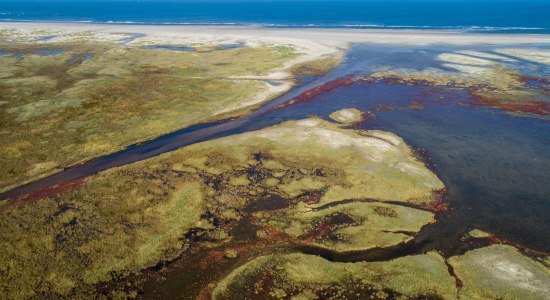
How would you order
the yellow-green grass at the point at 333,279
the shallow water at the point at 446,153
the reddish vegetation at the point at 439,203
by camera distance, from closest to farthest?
the yellow-green grass at the point at 333,279 → the shallow water at the point at 446,153 → the reddish vegetation at the point at 439,203

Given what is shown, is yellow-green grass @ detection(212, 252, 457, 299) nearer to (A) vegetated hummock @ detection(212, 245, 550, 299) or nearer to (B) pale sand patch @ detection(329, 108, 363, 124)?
(A) vegetated hummock @ detection(212, 245, 550, 299)

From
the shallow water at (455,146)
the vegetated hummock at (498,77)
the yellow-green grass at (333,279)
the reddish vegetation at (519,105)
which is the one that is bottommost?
the yellow-green grass at (333,279)

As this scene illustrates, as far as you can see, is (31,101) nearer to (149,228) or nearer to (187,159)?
(187,159)

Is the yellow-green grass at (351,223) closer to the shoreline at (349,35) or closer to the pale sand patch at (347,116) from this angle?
the pale sand patch at (347,116)

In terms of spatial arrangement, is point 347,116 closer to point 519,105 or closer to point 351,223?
point 351,223

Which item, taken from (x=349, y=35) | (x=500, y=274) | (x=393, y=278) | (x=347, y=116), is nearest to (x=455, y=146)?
(x=347, y=116)

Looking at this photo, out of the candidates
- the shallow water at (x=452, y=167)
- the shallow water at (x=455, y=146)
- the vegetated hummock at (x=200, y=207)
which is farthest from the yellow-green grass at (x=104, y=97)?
the shallow water at (x=452, y=167)

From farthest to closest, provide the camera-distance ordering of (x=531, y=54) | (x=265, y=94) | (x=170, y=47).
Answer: (x=170, y=47)
(x=531, y=54)
(x=265, y=94)
